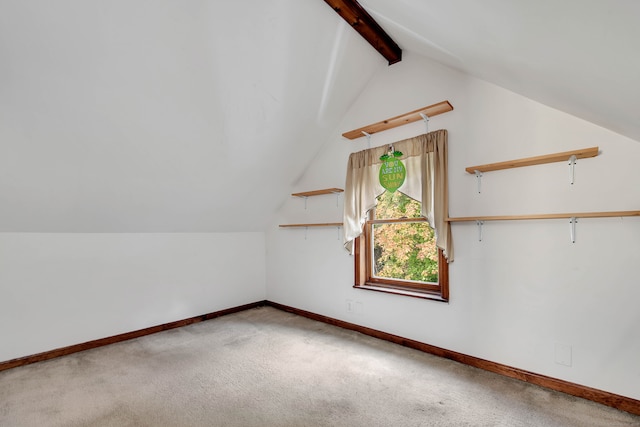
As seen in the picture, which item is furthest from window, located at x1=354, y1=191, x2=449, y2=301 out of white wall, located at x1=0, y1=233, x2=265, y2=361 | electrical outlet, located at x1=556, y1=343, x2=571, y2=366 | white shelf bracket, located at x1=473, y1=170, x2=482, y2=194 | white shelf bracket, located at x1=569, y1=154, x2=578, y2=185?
white wall, located at x1=0, y1=233, x2=265, y2=361

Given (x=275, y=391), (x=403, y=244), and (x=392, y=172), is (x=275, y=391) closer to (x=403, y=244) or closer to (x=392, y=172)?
(x=403, y=244)

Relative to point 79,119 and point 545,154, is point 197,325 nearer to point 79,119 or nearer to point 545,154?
point 79,119

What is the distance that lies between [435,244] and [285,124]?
2.10 meters

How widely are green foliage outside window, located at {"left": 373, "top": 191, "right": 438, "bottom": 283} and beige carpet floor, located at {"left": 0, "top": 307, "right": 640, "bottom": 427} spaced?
0.80 metres

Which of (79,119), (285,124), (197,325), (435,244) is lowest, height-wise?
(197,325)

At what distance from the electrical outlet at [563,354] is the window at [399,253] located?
0.87 meters

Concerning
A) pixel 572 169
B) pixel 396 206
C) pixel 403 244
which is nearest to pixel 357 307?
pixel 403 244

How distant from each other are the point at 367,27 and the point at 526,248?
245 centimetres

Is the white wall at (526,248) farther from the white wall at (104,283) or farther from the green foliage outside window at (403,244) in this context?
the white wall at (104,283)

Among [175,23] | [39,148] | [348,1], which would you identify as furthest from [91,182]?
[348,1]

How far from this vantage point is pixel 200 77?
2.50 m

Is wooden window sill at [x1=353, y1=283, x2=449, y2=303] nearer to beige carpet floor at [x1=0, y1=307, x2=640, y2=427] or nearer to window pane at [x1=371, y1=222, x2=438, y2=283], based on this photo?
window pane at [x1=371, y1=222, x2=438, y2=283]

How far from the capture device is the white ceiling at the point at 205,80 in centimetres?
149

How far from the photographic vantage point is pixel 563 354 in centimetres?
231
